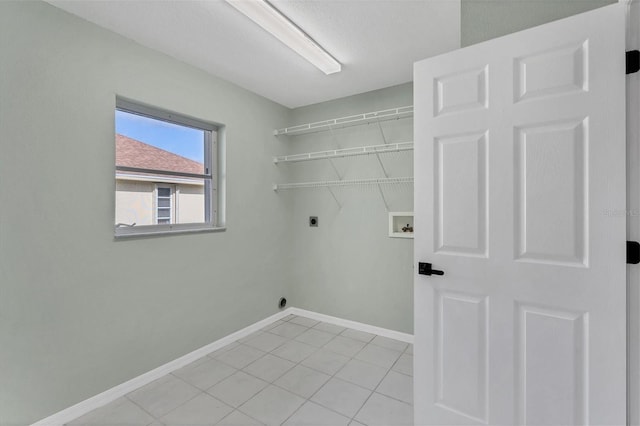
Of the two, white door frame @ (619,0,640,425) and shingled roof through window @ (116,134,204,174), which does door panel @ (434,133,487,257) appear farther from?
shingled roof through window @ (116,134,204,174)

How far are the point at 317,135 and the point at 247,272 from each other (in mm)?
1752

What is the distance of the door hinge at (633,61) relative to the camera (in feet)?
3.62

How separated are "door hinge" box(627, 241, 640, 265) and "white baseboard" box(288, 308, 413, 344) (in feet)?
6.56

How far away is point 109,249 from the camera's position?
1.96 metres

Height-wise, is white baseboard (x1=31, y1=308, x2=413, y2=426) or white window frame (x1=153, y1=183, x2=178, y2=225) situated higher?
white window frame (x1=153, y1=183, x2=178, y2=225)

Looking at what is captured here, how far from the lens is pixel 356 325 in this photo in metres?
3.12

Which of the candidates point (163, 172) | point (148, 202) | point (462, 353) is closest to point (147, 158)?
point (163, 172)

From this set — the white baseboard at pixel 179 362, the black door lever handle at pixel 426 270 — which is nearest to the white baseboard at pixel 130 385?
the white baseboard at pixel 179 362

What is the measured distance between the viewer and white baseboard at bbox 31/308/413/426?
5.78 ft

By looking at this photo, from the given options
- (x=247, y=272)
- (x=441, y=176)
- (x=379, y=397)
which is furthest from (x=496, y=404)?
(x=247, y=272)

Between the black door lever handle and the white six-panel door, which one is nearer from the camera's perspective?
the white six-panel door

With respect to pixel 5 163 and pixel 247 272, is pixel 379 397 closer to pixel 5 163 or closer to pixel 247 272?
pixel 247 272

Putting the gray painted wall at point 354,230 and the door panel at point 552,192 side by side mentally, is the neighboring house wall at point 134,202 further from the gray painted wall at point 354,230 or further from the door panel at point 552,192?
the door panel at point 552,192

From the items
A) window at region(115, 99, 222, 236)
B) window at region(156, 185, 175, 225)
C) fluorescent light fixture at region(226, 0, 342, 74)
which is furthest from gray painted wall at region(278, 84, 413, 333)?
window at region(156, 185, 175, 225)
